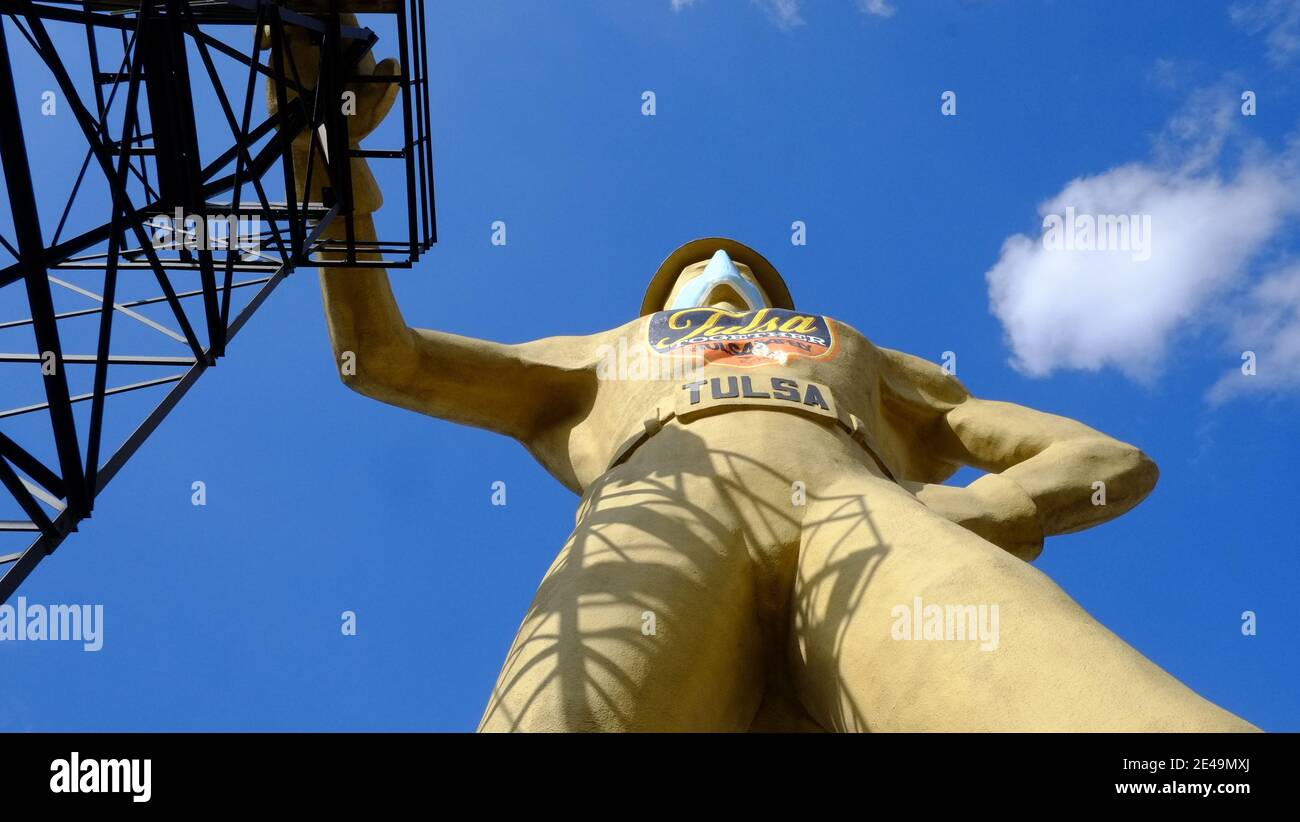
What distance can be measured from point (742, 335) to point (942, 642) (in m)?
3.41

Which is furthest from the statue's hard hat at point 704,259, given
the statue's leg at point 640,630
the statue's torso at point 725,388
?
the statue's leg at point 640,630

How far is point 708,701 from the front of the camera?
5.96 meters

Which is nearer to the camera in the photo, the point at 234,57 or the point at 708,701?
the point at 708,701

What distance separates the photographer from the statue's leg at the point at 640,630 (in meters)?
5.37

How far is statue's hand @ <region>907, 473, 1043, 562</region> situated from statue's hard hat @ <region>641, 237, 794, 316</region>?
377 cm

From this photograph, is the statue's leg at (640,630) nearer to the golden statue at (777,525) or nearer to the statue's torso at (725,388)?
the golden statue at (777,525)

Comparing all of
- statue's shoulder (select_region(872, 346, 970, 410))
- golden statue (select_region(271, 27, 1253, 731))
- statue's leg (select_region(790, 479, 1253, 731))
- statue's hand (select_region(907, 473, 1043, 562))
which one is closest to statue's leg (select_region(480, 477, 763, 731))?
golden statue (select_region(271, 27, 1253, 731))

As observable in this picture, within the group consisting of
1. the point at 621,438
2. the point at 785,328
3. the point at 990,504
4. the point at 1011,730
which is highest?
the point at 785,328

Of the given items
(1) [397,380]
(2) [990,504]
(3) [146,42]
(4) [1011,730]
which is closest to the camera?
(4) [1011,730]

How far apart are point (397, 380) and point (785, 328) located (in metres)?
2.60

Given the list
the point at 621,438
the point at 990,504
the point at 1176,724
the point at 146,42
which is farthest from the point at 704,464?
the point at 146,42

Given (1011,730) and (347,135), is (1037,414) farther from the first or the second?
(347,135)

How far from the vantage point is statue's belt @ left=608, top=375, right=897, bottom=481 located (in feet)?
25.1

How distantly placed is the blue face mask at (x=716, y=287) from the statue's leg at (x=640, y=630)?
11.3ft
